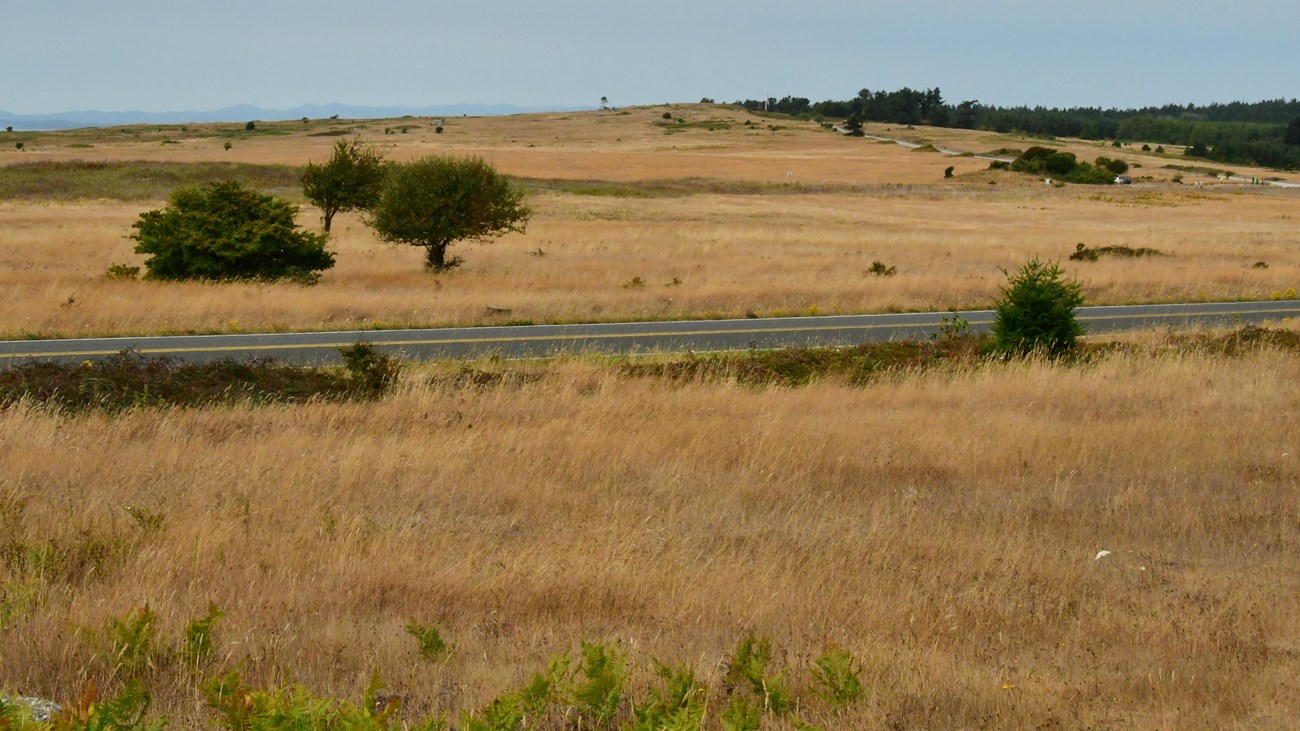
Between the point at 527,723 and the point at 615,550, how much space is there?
7.17 ft

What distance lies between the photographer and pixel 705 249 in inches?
1528

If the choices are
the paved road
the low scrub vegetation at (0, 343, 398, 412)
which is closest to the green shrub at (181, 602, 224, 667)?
the low scrub vegetation at (0, 343, 398, 412)

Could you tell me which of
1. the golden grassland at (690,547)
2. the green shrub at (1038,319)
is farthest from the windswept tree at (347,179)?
the golden grassland at (690,547)

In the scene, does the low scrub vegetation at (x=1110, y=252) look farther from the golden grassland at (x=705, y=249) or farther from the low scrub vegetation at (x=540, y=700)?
the low scrub vegetation at (x=540, y=700)

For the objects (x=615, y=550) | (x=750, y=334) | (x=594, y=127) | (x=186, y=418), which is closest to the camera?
(x=615, y=550)

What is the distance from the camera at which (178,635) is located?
4.99 metres

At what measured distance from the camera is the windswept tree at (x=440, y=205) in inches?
1283

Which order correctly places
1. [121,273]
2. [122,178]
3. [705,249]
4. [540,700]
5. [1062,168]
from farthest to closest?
[1062,168], [122,178], [705,249], [121,273], [540,700]

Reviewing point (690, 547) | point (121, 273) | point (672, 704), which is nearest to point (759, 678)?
point (672, 704)

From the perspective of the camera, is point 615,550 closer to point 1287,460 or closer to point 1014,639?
point 1014,639

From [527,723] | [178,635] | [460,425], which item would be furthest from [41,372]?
[527,723]

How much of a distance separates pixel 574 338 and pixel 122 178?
58.2 metres

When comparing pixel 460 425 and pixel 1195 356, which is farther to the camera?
pixel 1195 356

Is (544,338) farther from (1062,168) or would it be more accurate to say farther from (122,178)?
(1062,168)
